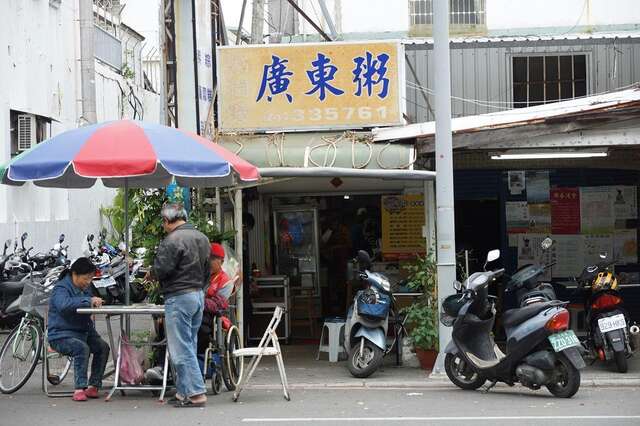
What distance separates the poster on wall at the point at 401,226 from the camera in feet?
47.6

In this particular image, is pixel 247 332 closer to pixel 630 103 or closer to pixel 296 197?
pixel 296 197

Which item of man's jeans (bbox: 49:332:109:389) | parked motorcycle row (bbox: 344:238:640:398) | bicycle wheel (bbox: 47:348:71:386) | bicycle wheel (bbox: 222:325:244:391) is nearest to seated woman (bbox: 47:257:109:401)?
man's jeans (bbox: 49:332:109:389)

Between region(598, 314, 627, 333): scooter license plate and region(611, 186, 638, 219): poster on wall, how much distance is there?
471 centimetres

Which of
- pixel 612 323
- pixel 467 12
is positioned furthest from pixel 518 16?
pixel 612 323

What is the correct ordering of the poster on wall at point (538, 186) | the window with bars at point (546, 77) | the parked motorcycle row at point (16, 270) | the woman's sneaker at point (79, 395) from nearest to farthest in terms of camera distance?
the woman's sneaker at point (79, 395) < the parked motorcycle row at point (16, 270) < the poster on wall at point (538, 186) < the window with bars at point (546, 77)

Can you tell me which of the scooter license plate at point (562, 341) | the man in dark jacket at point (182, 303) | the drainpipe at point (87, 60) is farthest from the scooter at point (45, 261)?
the scooter license plate at point (562, 341)

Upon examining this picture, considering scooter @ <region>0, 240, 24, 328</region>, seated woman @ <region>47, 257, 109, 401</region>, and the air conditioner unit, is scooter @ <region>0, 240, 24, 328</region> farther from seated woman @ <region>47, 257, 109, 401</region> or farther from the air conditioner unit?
seated woman @ <region>47, 257, 109, 401</region>

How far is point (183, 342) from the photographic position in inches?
367

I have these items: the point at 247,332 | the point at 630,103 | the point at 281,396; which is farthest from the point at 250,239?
the point at 630,103

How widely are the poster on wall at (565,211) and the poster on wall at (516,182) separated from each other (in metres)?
0.49

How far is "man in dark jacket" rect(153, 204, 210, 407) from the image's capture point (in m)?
9.31

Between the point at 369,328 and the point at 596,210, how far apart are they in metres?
5.96

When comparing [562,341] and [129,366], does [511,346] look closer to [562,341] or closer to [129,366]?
[562,341]

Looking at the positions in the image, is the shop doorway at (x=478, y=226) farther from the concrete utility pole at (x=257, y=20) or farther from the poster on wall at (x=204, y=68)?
the poster on wall at (x=204, y=68)
